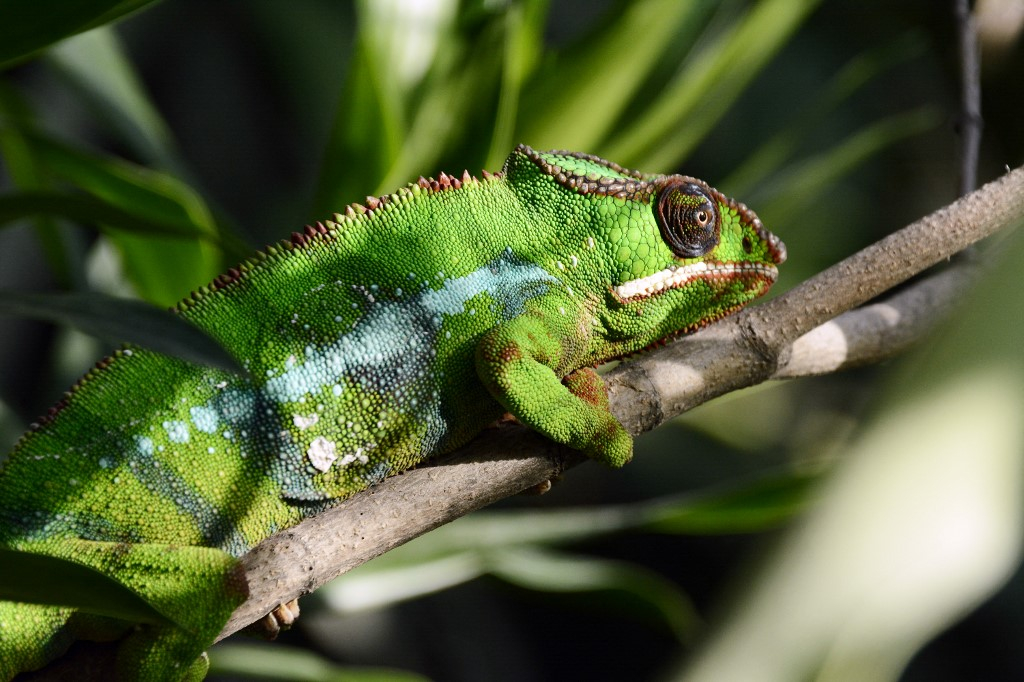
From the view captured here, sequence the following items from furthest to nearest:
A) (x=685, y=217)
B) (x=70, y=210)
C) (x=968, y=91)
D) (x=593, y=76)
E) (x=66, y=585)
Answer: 1. (x=593, y=76)
2. (x=968, y=91)
3. (x=685, y=217)
4. (x=70, y=210)
5. (x=66, y=585)

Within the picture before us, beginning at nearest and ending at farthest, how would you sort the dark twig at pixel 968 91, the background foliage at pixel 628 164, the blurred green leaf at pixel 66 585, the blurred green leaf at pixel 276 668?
the background foliage at pixel 628 164
the blurred green leaf at pixel 66 585
the dark twig at pixel 968 91
the blurred green leaf at pixel 276 668

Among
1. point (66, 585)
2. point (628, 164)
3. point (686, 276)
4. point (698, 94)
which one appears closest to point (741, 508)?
point (686, 276)

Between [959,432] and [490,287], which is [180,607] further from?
[959,432]

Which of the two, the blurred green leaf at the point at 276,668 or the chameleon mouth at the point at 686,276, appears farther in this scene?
the blurred green leaf at the point at 276,668

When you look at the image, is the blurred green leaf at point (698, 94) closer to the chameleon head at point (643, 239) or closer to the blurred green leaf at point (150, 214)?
the chameleon head at point (643, 239)

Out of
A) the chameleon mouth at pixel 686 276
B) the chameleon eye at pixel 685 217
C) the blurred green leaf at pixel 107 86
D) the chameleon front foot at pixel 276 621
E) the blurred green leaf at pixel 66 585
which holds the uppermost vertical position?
the blurred green leaf at pixel 107 86

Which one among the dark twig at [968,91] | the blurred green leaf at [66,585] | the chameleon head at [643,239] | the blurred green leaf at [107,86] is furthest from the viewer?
the blurred green leaf at [107,86]

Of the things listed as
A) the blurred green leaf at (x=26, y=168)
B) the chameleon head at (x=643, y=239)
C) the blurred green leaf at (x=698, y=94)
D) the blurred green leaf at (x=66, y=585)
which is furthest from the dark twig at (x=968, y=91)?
the blurred green leaf at (x=26, y=168)

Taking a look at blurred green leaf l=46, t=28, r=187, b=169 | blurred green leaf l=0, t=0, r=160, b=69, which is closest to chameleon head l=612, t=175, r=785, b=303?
blurred green leaf l=0, t=0, r=160, b=69

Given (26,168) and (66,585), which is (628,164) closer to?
(26,168)
